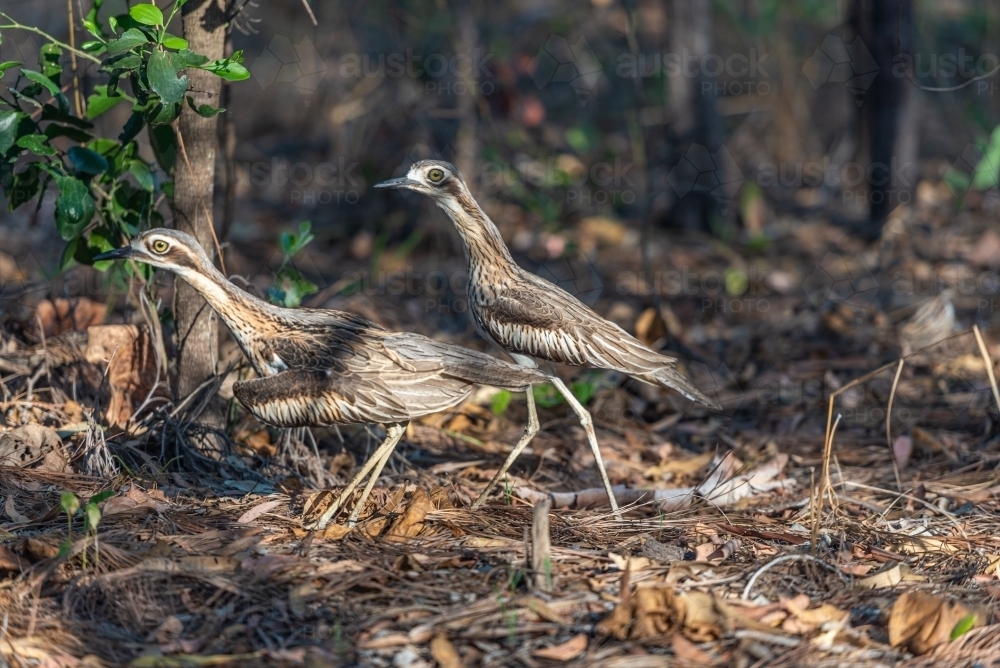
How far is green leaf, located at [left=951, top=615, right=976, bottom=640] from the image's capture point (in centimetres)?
358

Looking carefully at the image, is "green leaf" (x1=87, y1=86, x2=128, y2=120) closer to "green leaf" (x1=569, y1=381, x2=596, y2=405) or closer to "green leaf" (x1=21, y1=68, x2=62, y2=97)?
"green leaf" (x1=21, y1=68, x2=62, y2=97)

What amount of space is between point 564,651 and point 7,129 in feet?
10.8

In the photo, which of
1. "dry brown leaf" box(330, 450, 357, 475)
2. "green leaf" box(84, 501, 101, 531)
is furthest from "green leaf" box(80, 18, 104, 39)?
"dry brown leaf" box(330, 450, 357, 475)

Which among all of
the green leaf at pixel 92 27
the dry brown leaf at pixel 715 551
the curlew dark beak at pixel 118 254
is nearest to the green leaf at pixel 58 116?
the green leaf at pixel 92 27

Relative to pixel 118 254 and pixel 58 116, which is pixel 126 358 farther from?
pixel 58 116

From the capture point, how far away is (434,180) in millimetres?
5359

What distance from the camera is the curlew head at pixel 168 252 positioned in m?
4.63

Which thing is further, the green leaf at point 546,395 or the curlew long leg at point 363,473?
the green leaf at point 546,395

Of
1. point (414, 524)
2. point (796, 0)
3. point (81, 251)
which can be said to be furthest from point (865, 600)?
point (796, 0)

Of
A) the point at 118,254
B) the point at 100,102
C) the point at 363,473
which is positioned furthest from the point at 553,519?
the point at 100,102

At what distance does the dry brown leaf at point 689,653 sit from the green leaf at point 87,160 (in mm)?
3374

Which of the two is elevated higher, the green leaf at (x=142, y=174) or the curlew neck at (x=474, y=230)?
the green leaf at (x=142, y=174)

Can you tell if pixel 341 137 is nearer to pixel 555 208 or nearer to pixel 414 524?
pixel 555 208

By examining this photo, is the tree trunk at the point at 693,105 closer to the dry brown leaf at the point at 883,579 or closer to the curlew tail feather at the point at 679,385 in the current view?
the curlew tail feather at the point at 679,385
